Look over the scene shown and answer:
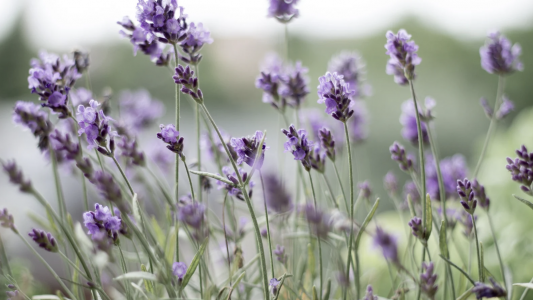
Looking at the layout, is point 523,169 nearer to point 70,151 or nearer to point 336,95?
point 336,95

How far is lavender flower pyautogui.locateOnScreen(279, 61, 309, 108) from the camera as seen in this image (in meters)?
0.99

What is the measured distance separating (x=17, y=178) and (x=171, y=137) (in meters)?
0.31

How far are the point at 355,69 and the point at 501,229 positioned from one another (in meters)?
0.88

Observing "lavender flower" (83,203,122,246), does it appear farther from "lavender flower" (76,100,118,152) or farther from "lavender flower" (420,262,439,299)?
"lavender flower" (420,262,439,299)

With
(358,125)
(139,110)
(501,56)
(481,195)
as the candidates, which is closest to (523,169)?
(481,195)

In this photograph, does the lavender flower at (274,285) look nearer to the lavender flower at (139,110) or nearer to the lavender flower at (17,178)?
the lavender flower at (17,178)

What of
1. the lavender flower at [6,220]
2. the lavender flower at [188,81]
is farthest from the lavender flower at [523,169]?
the lavender flower at [6,220]

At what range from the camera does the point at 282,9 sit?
39.6 inches

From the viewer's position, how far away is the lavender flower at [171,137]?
2.15 feet

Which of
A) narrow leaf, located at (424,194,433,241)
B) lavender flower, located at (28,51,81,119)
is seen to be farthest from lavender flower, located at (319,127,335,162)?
lavender flower, located at (28,51,81,119)

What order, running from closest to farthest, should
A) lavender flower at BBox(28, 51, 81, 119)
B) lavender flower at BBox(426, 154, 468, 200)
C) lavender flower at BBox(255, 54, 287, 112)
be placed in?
1. lavender flower at BBox(28, 51, 81, 119)
2. lavender flower at BBox(255, 54, 287, 112)
3. lavender flower at BBox(426, 154, 468, 200)

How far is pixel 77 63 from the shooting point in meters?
0.92

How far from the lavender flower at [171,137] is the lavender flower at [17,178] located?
28cm

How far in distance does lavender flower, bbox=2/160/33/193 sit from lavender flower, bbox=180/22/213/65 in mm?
347
